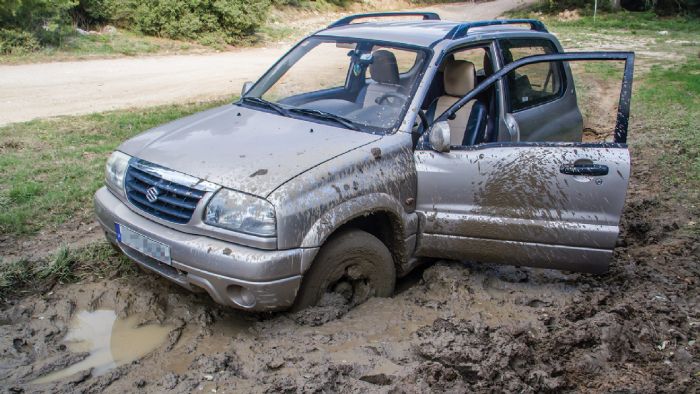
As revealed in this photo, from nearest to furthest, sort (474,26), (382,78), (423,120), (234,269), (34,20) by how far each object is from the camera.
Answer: (234,269) → (423,120) → (382,78) → (474,26) → (34,20)

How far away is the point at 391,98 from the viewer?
446 cm

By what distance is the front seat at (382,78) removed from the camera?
4.53m

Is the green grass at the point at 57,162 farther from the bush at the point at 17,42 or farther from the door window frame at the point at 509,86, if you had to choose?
the bush at the point at 17,42

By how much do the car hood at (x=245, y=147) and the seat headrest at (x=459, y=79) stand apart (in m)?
1.05

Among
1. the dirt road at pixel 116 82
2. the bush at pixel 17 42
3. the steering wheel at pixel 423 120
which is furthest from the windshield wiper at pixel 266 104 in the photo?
the bush at pixel 17 42

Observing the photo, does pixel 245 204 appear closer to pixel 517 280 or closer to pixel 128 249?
pixel 128 249

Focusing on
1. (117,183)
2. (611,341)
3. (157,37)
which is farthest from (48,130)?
(157,37)

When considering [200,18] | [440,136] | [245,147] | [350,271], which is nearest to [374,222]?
[350,271]

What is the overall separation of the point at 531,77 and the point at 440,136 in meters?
1.68

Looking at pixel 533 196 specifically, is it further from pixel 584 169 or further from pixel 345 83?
pixel 345 83

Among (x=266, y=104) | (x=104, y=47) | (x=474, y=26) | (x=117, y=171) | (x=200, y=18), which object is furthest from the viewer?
(x=200, y=18)

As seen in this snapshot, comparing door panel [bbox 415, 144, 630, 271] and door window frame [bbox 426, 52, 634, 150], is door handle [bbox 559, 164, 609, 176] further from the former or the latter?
door window frame [bbox 426, 52, 634, 150]

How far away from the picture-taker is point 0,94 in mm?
10164

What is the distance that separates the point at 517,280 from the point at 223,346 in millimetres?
2188
